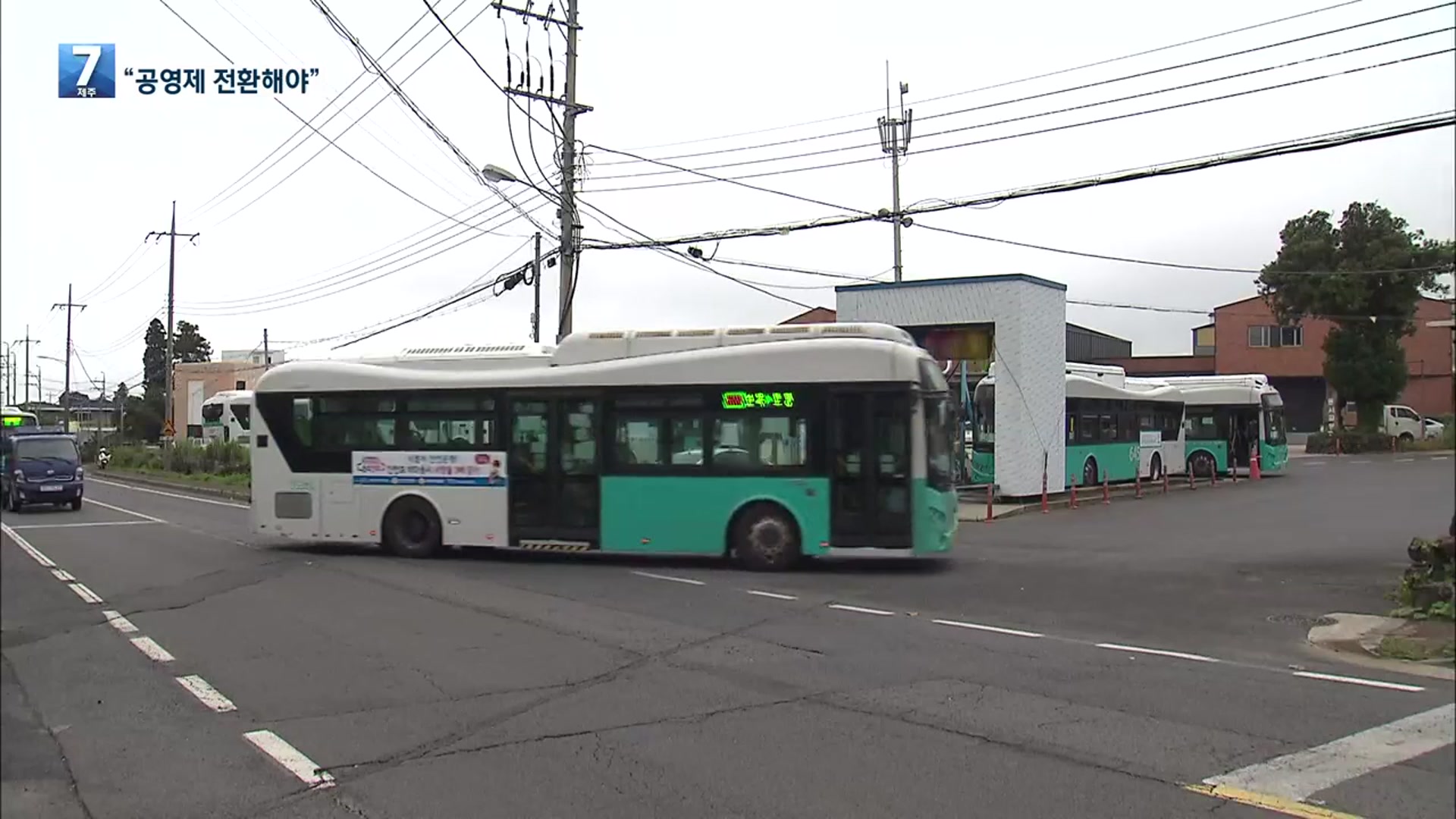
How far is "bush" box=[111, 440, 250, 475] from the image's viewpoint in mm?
44844

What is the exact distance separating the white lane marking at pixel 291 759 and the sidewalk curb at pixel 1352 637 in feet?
20.0

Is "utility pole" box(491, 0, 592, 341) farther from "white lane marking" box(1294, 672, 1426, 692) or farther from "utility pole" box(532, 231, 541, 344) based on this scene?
"white lane marking" box(1294, 672, 1426, 692)

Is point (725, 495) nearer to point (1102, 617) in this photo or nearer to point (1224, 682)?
point (1102, 617)

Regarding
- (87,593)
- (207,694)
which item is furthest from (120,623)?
(207,694)

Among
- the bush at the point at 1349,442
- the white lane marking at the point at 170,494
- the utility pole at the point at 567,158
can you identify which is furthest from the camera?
the white lane marking at the point at 170,494

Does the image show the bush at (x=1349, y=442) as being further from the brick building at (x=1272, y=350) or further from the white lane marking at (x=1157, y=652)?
the white lane marking at (x=1157, y=652)

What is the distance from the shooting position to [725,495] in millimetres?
15328

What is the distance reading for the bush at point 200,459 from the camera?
44844 millimetres

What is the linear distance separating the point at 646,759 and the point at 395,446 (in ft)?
38.4

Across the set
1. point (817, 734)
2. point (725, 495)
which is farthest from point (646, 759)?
point (725, 495)

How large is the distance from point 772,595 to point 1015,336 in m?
14.9

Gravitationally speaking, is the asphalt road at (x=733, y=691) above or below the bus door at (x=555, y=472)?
below

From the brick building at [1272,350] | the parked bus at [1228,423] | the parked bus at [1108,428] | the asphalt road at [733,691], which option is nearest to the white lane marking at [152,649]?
the asphalt road at [733,691]

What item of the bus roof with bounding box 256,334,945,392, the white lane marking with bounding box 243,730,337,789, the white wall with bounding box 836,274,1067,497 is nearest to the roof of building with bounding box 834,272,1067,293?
the white wall with bounding box 836,274,1067,497
